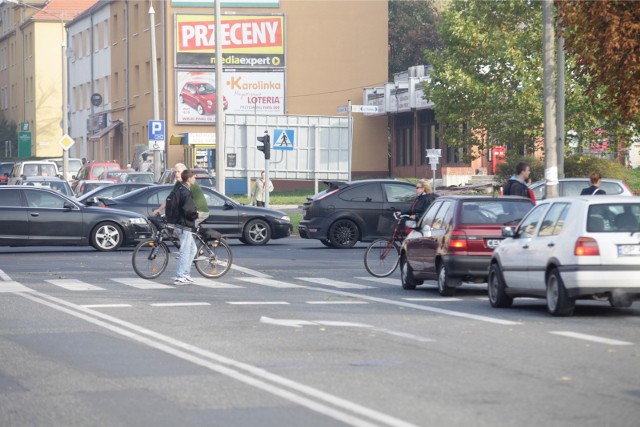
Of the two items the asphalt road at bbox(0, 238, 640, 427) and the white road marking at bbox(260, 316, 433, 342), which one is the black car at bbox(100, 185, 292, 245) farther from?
the white road marking at bbox(260, 316, 433, 342)

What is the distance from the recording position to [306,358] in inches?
456

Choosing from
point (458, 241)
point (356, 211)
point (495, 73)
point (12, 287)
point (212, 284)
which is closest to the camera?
point (458, 241)

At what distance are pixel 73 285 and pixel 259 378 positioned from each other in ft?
36.3

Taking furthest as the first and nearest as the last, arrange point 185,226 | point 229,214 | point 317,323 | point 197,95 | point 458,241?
point 197,95 → point 229,214 → point 185,226 → point 458,241 → point 317,323

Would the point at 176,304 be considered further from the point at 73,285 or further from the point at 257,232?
the point at 257,232

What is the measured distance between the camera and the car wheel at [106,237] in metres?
30.5

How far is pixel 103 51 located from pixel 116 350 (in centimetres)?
7527

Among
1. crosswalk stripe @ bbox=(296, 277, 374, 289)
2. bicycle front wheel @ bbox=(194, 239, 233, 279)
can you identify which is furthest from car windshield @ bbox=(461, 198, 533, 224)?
bicycle front wheel @ bbox=(194, 239, 233, 279)

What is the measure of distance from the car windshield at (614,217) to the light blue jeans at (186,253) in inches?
310

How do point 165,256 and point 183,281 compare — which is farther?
point 165,256

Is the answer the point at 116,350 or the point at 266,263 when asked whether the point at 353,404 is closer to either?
the point at 116,350

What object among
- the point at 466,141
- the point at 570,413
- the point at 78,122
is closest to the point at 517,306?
the point at 570,413

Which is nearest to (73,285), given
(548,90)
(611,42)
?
(611,42)

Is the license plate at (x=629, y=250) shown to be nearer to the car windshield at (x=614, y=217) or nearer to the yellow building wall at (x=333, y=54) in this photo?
the car windshield at (x=614, y=217)
